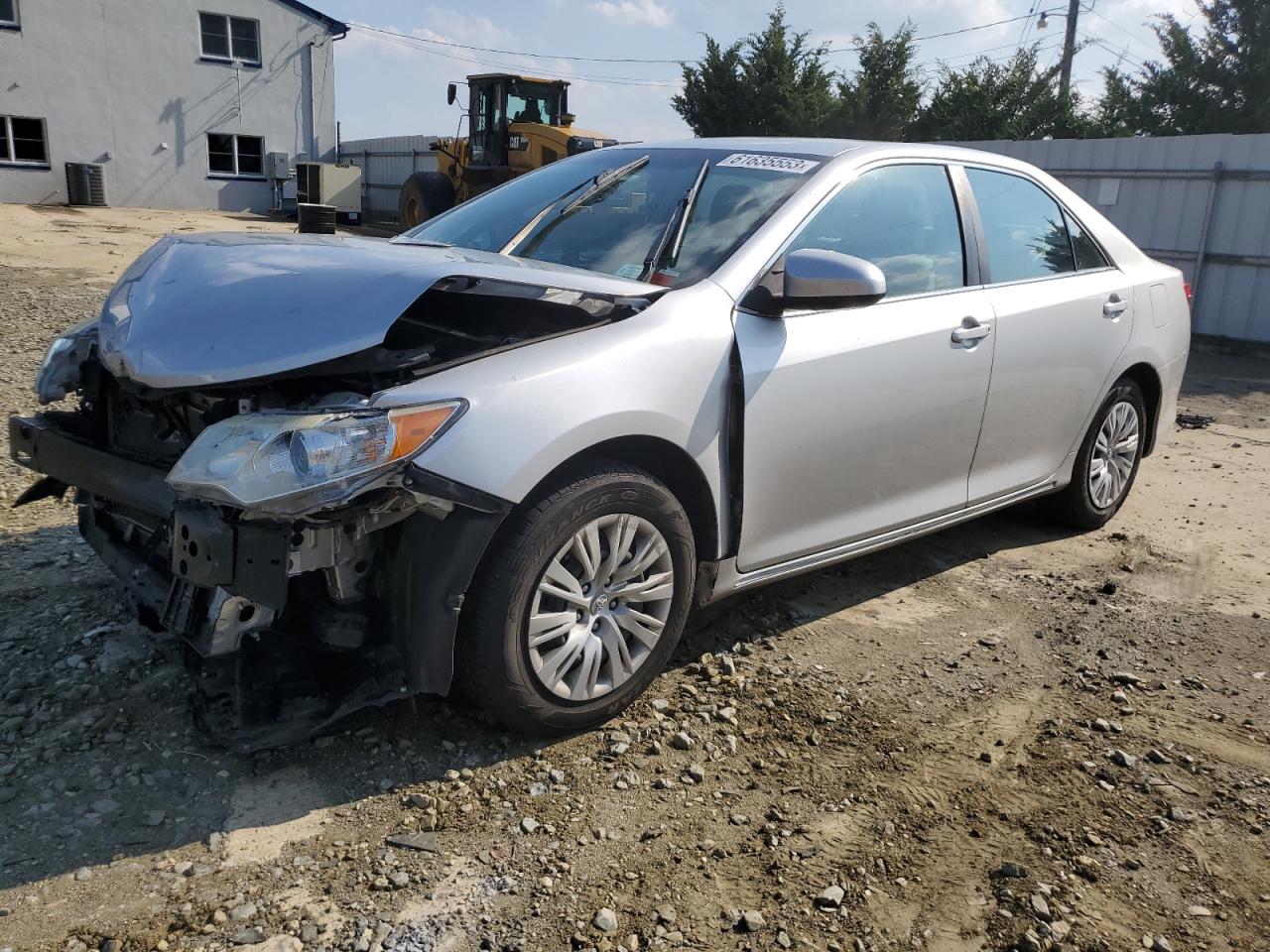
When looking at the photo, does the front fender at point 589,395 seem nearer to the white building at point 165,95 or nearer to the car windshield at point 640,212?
the car windshield at point 640,212

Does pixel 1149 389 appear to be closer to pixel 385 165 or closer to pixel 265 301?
pixel 265 301

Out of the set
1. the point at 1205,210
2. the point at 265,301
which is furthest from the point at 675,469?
the point at 1205,210

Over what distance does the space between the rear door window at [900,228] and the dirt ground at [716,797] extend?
1334mm

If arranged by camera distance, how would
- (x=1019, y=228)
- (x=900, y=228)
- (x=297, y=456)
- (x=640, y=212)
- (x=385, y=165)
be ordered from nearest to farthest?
(x=297, y=456) < (x=640, y=212) < (x=900, y=228) < (x=1019, y=228) < (x=385, y=165)

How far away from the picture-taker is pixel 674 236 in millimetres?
3582

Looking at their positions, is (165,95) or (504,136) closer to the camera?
(504,136)

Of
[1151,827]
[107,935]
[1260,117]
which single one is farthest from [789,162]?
[1260,117]

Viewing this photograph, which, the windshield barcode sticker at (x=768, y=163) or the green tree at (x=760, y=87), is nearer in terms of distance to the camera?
the windshield barcode sticker at (x=768, y=163)

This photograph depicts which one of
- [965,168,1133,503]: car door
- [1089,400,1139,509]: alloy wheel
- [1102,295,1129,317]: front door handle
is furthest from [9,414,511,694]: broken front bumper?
[1089,400,1139,509]: alloy wheel

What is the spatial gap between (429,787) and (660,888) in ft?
2.35

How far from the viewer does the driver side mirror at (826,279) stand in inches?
126

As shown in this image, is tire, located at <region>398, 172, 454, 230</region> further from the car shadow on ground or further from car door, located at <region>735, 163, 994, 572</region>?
the car shadow on ground

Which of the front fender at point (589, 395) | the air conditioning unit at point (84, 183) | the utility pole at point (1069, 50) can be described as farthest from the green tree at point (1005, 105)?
the front fender at point (589, 395)

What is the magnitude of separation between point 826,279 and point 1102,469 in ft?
8.69
